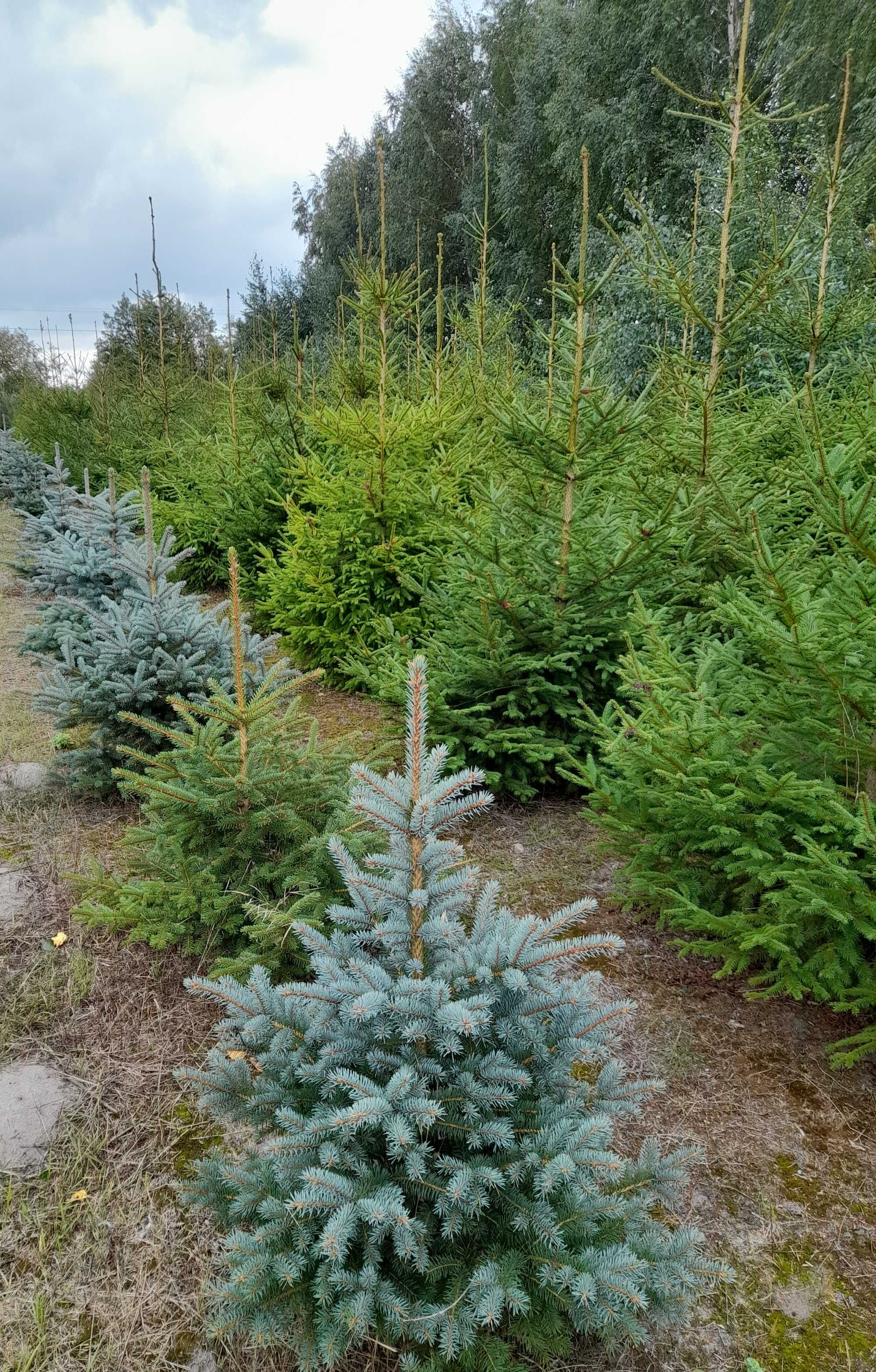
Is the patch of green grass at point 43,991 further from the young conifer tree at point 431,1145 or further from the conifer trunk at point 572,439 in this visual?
the conifer trunk at point 572,439

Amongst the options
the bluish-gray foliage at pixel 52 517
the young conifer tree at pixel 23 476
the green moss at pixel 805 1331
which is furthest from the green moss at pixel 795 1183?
the young conifer tree at pixel 23 476

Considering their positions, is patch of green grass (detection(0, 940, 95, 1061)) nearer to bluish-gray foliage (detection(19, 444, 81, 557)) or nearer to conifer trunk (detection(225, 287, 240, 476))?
bluish-gray foliage (detection(19, 444, 81, 557))

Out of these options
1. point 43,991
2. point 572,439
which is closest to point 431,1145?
point 43,991

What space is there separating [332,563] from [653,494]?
98.4 inches

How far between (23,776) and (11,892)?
3.80 ft

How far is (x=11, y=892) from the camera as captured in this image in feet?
10.1

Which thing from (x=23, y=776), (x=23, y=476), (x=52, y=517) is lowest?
(x=23, y=776)

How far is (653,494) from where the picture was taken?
13.3 ft

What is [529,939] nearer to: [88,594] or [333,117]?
[88,594]

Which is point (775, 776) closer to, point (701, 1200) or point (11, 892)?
point (701, 1200)

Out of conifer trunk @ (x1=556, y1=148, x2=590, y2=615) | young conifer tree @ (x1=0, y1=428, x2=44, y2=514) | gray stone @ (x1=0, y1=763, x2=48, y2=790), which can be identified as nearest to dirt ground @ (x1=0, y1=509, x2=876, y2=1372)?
gray stone @ (x1=0, y1=763, x2=48, y2=790)

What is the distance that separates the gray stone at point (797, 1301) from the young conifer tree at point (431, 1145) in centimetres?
30

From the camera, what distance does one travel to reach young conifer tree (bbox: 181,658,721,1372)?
1.32 m

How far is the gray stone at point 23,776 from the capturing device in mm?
3883
